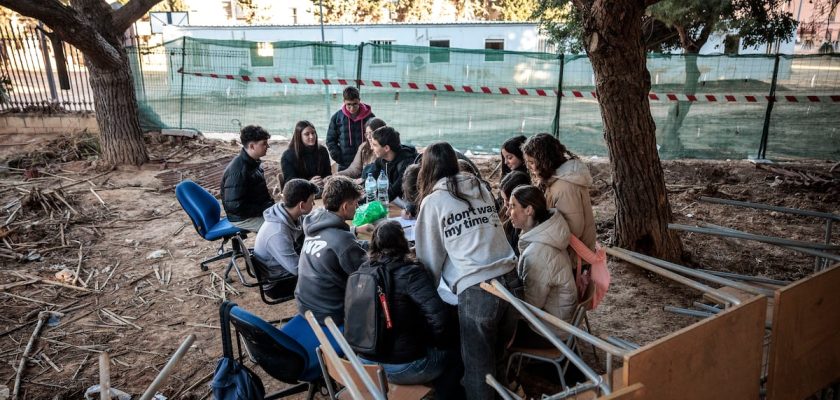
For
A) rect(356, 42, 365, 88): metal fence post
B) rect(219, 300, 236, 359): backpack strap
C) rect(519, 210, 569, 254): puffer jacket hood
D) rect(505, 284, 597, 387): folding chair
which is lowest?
rect(505, 284, 597, 387): folding chair

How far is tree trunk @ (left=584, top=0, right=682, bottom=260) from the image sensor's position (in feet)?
16.3

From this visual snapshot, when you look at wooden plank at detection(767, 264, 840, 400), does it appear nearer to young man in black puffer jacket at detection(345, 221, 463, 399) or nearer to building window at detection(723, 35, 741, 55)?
young man in black puffer jacket at detection(345, 221, 463, 399)

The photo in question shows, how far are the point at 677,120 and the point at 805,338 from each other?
870 centimetres

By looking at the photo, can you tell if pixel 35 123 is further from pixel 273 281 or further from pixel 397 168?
pixel 273 281

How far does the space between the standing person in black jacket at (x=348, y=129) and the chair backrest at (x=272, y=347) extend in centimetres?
398

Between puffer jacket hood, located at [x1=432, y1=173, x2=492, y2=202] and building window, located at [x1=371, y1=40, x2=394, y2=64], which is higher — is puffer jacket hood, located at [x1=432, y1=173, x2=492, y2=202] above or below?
below

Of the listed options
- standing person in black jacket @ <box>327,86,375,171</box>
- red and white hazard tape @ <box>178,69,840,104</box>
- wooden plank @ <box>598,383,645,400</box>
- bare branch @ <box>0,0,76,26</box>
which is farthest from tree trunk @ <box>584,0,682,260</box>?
bare branch @ <box>0,0,76,26</box>

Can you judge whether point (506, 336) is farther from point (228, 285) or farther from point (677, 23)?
point (677, 23)

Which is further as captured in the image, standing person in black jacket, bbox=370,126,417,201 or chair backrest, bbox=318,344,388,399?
standing person in black jacket, bbox=370,126,417,201

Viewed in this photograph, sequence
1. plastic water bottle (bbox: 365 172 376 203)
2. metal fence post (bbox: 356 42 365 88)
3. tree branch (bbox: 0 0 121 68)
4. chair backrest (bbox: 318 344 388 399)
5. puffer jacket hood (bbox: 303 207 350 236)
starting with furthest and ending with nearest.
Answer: metal fence post (bbox: 356 42 365 88), tree branch (bbox: 0 0 121 68), plastic water bottle (bbox: 365 172 376 203), puffer jacket hood (bbox: 303 207 350 236), chair backrest (bbox: 318 344 388 399)

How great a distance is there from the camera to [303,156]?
6.22 meters

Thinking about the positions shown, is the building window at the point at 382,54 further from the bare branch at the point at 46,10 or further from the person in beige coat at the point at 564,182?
the person in beige coat at the point at 564,182

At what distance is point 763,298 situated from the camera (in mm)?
2348

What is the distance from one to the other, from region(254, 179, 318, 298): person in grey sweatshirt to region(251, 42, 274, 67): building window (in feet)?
26.7
